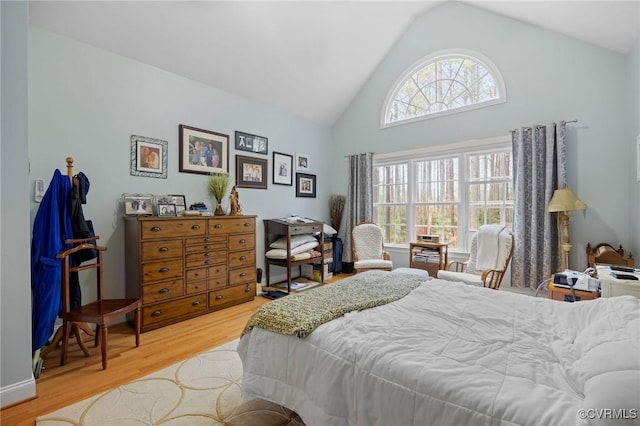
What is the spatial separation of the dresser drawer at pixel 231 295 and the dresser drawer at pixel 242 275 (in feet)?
0.22

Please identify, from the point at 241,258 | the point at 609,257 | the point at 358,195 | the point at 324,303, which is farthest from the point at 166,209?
the point at 609,257

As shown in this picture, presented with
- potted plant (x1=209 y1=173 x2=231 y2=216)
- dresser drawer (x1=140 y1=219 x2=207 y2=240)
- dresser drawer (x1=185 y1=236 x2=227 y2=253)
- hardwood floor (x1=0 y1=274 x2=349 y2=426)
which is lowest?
hardwood floor (x1=0 y1=274 x2=349 y2=426)

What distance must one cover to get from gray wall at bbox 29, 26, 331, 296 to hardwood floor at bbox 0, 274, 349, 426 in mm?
722

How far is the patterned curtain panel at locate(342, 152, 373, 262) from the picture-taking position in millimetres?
4977

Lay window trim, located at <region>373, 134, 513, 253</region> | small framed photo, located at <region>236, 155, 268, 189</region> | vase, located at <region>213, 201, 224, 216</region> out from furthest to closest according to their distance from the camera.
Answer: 1. small framed photo, located at <region>236, 155, 268, 189</region>
2. window trim, located at <region>373, 134, 513, 253</region>
3. vase, located at <region>213, 201, 224, 216</region>

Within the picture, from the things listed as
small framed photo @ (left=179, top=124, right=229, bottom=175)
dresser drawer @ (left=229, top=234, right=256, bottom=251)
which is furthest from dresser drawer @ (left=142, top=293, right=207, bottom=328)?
small framed photo @ (left=179, top=124, right=229, bottom=175)

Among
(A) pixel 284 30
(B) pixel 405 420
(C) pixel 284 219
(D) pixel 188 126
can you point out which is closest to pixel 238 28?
→ (A) pixel 284 30

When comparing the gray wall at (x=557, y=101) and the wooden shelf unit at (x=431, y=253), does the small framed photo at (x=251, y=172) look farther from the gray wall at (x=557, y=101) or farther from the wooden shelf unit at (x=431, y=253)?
the wooden shelf unit at (x=431, y=253)

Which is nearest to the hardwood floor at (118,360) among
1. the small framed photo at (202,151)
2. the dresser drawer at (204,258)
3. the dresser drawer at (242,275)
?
the dresser drawer at (242,275)

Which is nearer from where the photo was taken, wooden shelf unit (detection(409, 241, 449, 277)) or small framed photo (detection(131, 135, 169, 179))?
small framed photo (detection(131, 135, 169, 179))

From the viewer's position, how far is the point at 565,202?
3109 mm

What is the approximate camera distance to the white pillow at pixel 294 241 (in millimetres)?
4254

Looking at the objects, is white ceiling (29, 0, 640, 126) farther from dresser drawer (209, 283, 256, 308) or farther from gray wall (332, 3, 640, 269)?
dresser drawer (209, 283, 256, 308)

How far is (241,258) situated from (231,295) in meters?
0.46
